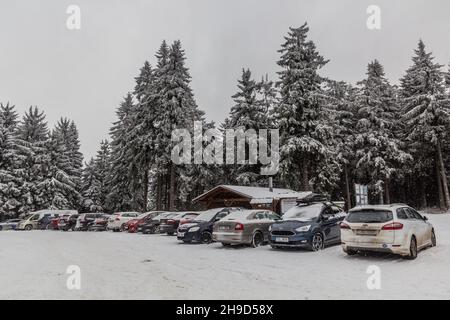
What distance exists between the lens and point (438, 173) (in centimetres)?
3928

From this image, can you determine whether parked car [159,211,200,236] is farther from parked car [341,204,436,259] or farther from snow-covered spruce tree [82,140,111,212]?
snow-covered spruce tree [82,140,111,212]

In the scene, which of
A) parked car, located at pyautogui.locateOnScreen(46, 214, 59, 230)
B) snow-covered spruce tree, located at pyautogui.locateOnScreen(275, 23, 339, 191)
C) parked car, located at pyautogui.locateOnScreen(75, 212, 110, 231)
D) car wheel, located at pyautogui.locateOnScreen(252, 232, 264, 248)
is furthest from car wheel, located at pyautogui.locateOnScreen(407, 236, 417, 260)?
parked car, located at pyautogui.locateOnScreen(46, 214, 59, 230)

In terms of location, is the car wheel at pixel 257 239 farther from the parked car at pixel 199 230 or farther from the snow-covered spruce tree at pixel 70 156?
the snow-covered spruce tree at pixel 70 156

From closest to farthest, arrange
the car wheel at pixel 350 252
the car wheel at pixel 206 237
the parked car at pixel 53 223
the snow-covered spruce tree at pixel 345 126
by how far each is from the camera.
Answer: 1. the car wheel at pixel 350 252
2. the car wheel at pixel 206 237
3. the parked car at pixel 53 223
4. the snow-covered spruce tree at pixel 345 126

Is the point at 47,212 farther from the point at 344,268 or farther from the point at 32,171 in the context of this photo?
the point at 344,268

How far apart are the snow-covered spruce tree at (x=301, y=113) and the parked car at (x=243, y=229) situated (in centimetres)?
1812

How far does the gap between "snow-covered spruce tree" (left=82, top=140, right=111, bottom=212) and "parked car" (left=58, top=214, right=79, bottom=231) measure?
790 inches

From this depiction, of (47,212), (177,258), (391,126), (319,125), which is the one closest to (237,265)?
(177,258)

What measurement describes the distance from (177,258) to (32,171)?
48133 mm

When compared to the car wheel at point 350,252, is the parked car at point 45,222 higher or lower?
higher

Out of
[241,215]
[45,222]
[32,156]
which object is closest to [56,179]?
[32,156]

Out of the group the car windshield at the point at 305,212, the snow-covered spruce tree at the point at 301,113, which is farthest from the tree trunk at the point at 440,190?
the car windshield at the point at 305,212

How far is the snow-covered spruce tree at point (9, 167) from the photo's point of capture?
4847cm

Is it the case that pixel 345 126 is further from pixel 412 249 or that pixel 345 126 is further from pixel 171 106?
pixel 412 249
